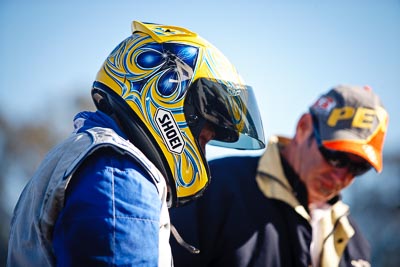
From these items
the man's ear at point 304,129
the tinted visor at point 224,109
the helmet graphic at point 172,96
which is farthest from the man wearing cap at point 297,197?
the helmet graphic at point 172,96

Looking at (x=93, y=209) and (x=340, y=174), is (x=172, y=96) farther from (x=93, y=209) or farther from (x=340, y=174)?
(x=340, y=174)

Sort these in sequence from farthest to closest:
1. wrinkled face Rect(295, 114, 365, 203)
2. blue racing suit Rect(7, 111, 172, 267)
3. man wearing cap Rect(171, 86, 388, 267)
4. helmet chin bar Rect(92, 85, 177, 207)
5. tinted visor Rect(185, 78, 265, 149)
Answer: wrinkled face Rect(295, 114, 365, 203) < man wearing cap Rect(171, 86, 388, 267) < tinted visor Rect(185, 78, 265, 149) < helmet chin bar Rect(92, 85, 177, 207) < blue racing suit Rect(7, 111, 172, 267)

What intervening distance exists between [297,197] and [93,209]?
6.33 feet

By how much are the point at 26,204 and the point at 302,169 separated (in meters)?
1.89

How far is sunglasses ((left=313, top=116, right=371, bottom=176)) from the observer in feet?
13.1

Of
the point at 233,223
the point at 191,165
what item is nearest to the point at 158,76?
the point at 191,165

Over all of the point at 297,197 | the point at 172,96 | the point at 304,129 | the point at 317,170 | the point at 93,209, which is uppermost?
the point at 172,96

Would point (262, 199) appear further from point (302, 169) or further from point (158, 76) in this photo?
point (158, 76)

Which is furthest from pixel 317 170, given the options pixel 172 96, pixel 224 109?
pixel 172 96

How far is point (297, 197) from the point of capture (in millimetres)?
3887

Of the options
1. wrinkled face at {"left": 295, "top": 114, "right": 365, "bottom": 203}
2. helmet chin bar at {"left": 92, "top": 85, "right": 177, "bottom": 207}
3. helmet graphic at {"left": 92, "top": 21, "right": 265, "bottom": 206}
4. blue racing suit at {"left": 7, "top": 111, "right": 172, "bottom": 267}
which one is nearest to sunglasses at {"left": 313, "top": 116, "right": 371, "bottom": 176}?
wrinkled face at {"left": 295, "top": 114, "right": 365, "bottom": 203}

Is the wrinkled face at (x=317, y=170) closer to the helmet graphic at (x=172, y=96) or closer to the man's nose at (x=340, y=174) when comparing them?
the man's nose at (x=340, y=174)

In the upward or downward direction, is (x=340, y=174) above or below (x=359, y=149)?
below

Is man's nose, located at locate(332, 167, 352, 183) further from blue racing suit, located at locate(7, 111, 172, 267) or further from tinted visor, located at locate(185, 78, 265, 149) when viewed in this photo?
blue racing suit, located at locate(7, 111, 172, 267)
